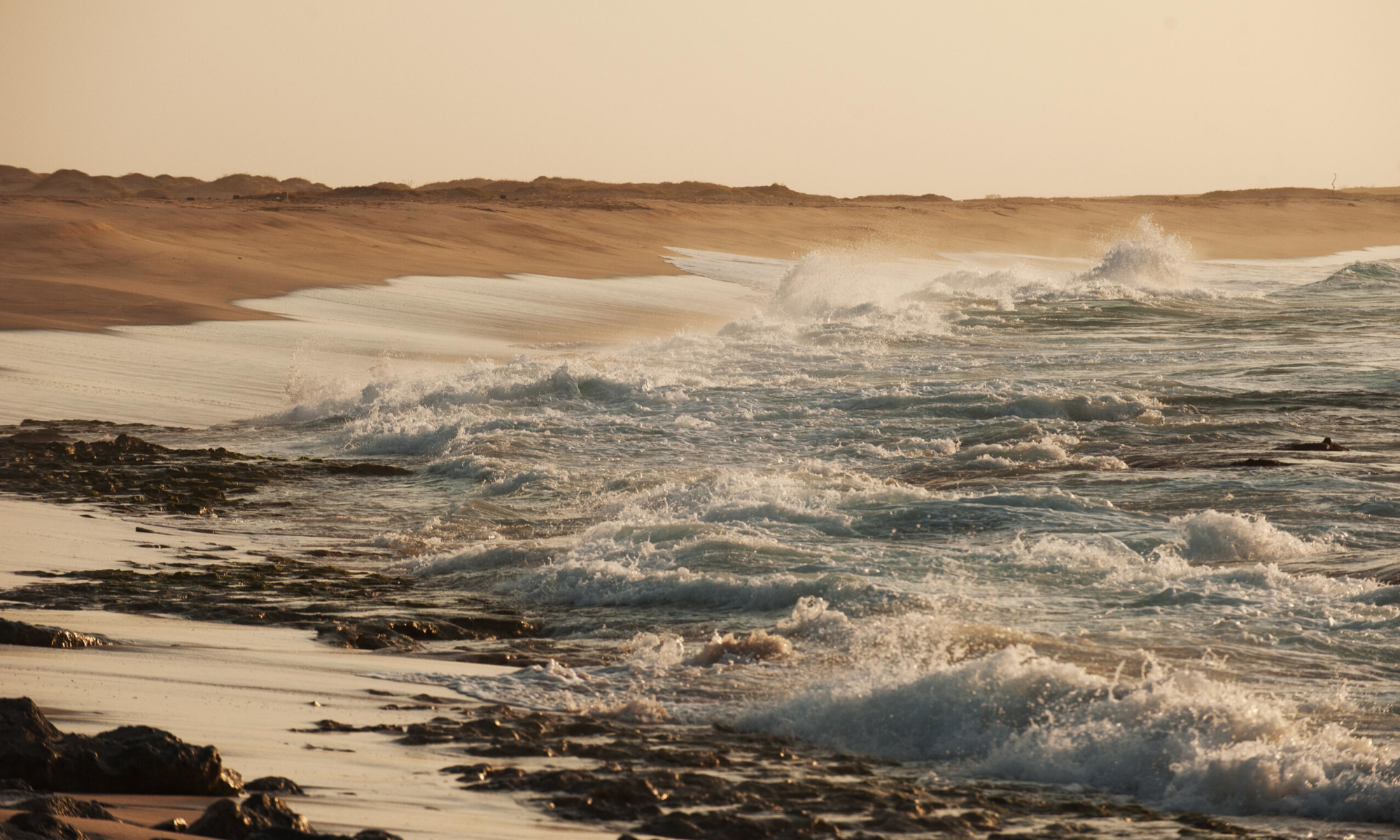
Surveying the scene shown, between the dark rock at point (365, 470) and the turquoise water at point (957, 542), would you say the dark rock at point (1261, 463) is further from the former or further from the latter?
the dark rock at point (365, 470)

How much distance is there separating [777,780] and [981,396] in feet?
37.8

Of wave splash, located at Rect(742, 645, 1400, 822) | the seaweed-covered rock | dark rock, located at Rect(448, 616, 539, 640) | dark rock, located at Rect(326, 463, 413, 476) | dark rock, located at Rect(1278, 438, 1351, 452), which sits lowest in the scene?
dark rock, located at Rect(448, 616, 539, 640)

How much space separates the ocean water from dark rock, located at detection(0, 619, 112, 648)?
5.46 ft

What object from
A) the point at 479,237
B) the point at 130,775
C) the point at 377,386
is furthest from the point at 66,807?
the point at 479,237

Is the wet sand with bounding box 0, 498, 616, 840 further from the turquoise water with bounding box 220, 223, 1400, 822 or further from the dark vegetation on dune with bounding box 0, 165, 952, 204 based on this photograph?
the dark vegetation on dune with bounding box 0, 165, 952, 204

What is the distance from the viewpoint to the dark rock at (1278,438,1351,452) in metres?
Answer: 12.2

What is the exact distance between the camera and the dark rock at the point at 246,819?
11.7ft

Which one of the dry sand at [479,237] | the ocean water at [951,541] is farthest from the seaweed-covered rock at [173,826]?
the dry sand at [479,237]

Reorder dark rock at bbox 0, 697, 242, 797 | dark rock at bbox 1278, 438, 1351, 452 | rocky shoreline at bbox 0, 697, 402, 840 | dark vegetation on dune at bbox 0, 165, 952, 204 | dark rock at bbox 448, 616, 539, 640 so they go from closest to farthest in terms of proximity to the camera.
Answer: rocky shoreline at bbox 0, 697, 402, 840 < dark rock at bbox 0, 697, 242, 797 < dark rock at bbox 448, 616, 539, 640 < dark rock at bbox 1278, 438, 1351, 452 < dark vegetation on dune at bbox 0, 165, 952, 204

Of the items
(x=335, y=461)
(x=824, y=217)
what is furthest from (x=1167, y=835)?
(x=824, y=217)

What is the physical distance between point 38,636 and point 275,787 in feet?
6.94

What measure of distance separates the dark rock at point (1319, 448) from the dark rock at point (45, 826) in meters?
11.2

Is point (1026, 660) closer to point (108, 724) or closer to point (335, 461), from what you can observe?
point (108, 724)

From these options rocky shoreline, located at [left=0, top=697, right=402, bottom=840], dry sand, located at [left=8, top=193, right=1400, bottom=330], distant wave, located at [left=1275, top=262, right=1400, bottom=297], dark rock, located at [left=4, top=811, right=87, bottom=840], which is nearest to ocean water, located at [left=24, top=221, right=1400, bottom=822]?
rocky shoreline, located at [left=0, top=697, right=402, bottom=840]
